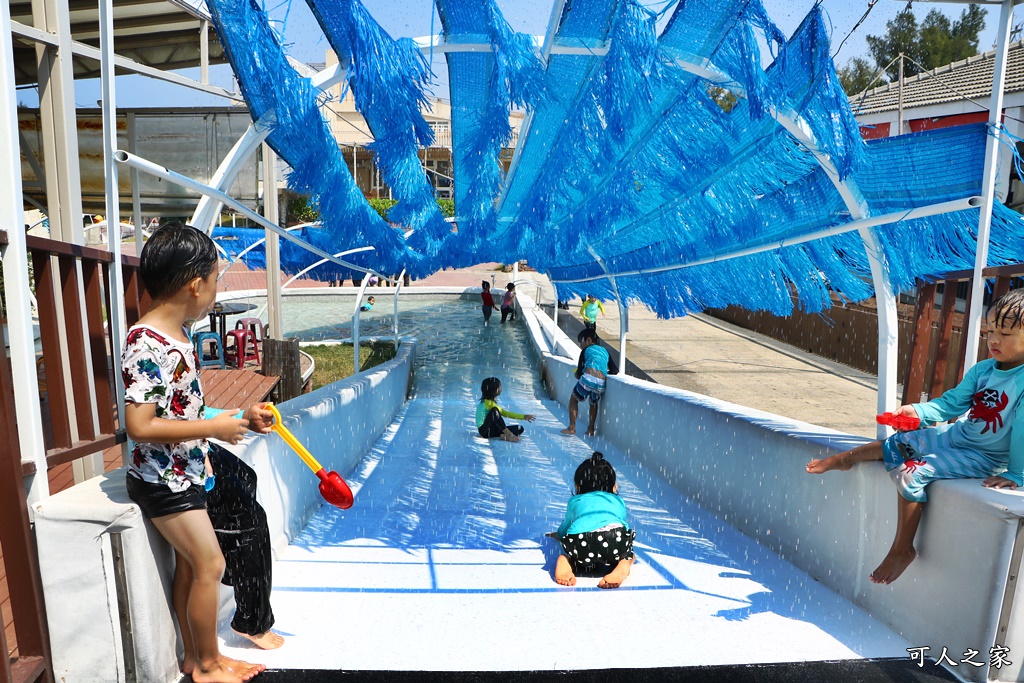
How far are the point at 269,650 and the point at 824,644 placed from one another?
87.9 inches

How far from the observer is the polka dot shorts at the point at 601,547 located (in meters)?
3.90

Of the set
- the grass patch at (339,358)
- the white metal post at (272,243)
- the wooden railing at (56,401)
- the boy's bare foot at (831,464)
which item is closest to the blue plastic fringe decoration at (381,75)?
the wooden railing at (56,401)

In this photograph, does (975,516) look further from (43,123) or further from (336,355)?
(336,355)

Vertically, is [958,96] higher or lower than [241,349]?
higher

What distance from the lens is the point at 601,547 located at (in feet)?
12.8

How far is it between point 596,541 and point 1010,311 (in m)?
2.16

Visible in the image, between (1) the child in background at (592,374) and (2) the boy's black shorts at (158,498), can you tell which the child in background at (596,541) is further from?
(1) the child in background at (592,374)

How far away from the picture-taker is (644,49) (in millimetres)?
3418

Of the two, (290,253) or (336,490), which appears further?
(290,253)

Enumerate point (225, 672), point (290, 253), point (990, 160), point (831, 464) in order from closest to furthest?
point (225, 672) → point (990, 160) → point (831, 464) → point (290, 253)

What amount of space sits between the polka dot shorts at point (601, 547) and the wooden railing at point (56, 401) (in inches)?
89.0

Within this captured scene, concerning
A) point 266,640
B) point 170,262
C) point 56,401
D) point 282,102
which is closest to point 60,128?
point 282,102

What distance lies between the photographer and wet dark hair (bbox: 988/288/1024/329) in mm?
2766

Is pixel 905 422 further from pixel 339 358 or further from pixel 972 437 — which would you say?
pixel 339 358
